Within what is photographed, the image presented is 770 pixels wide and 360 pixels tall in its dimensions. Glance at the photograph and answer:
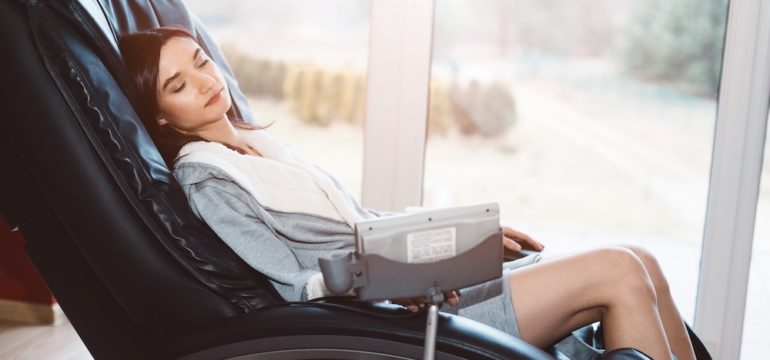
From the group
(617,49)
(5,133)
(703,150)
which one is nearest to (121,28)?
(5,133)

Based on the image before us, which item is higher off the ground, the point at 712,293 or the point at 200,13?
the point at 200,13

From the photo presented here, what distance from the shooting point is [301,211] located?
1.52 metres

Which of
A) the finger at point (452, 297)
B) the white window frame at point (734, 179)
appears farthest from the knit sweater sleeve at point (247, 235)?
the white window frame at point (734, 179)

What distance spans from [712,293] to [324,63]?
1351 millimetres

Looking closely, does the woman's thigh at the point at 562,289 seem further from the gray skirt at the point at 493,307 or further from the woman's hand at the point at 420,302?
the woman's hand at the point at 420,302

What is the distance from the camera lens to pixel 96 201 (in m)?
1.21

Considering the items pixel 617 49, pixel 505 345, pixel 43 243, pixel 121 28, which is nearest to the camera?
pixel 505 345

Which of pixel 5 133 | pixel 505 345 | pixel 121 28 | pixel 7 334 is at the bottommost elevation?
pixel 7 334

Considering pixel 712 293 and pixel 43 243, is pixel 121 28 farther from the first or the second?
pixel 712 293

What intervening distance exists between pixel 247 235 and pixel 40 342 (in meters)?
1.43

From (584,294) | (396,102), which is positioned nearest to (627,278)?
(584,294)

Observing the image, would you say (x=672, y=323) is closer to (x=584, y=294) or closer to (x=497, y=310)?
(x=584, y=294)

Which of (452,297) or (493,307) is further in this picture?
(493,307)

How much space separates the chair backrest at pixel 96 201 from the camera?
1197mm
